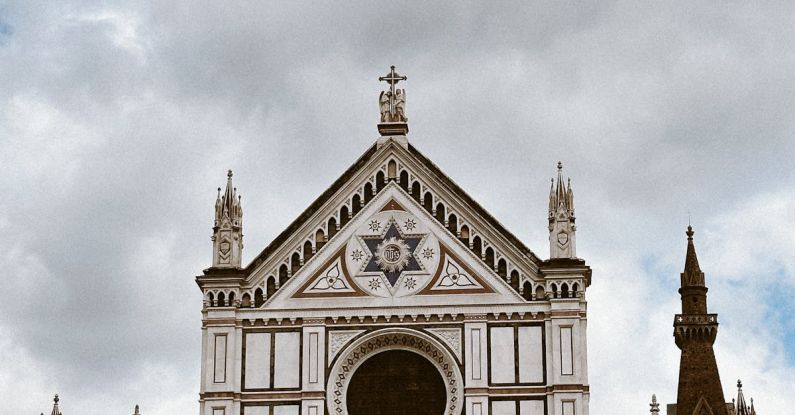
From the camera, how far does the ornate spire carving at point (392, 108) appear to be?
36.7 m

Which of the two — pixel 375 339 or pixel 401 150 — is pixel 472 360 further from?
pixel 401 150

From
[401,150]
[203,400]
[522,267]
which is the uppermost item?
[401,150]

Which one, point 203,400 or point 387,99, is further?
point 387,99

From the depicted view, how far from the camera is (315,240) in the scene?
117ft

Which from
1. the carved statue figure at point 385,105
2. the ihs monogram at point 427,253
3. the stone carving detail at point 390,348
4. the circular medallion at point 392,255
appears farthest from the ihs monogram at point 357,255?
the carved statue figure at point 385,105

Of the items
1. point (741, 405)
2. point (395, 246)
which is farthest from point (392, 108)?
point (741, 405)

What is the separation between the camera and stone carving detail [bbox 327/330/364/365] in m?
34.7

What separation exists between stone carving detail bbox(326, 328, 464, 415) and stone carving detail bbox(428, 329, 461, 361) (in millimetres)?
150

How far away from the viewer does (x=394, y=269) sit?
3525cm

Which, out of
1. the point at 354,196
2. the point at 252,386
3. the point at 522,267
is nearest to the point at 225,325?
the point at 252,386

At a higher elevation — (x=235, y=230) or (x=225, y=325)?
(x=235, y=230)

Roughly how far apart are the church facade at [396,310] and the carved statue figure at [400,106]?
3.35ft

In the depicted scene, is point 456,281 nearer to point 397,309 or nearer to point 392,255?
point 397,309

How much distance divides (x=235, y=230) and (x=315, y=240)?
1766 mm
